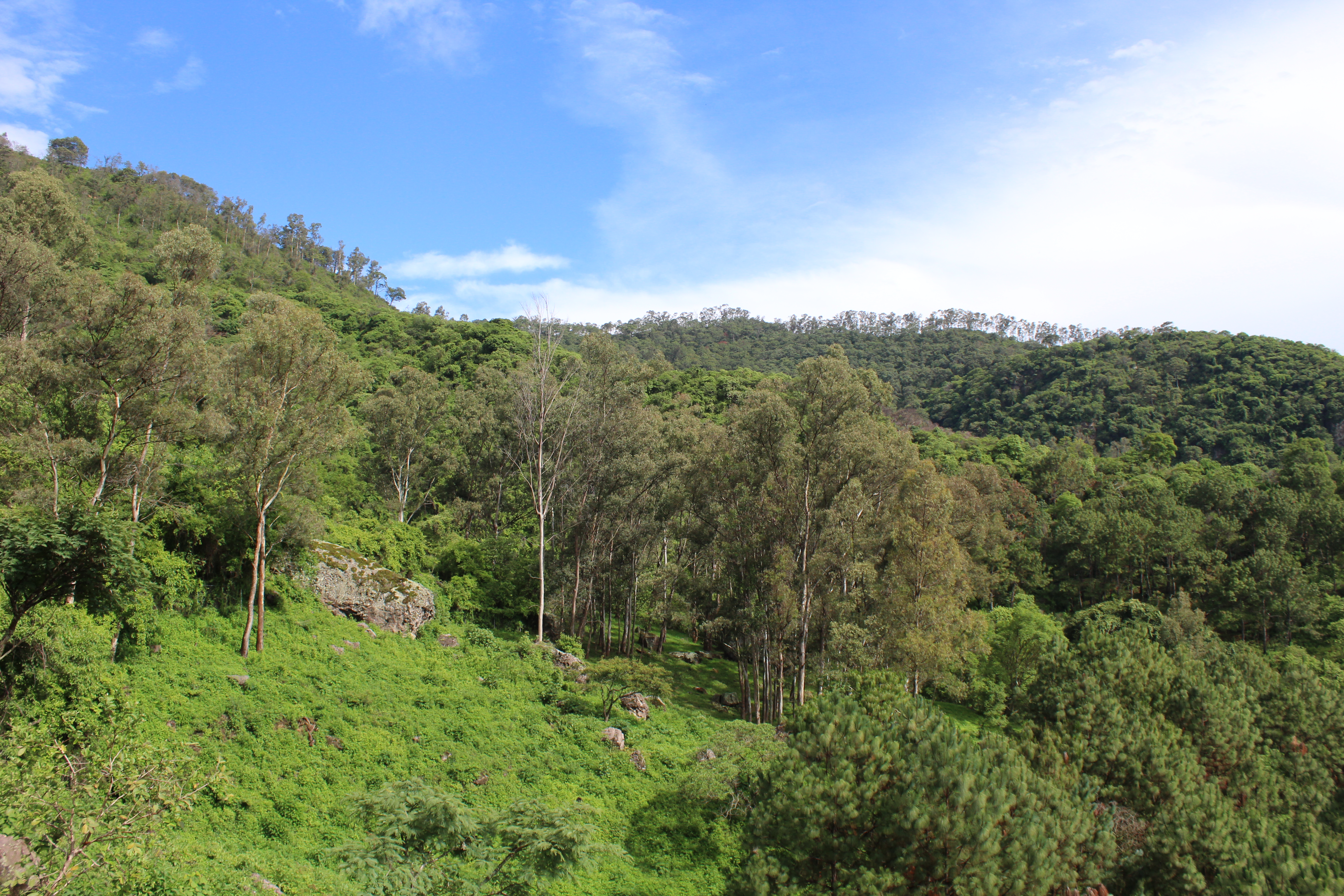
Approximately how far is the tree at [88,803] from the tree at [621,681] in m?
15.0

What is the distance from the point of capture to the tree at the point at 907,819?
40.0 ft

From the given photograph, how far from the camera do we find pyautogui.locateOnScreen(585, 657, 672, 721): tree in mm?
24781

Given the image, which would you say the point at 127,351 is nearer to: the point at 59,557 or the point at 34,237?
the point at 59,557

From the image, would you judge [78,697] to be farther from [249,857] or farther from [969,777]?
[969,777]

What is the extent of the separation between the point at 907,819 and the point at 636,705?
1524cm

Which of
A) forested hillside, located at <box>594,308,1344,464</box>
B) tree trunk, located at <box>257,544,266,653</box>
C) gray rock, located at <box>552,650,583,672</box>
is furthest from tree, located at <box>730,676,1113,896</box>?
forested hillside, located at <box>594,308,1344,464</box>

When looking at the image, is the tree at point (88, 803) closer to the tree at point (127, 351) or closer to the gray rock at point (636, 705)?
the tree at point (127, 351)

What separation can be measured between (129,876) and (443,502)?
127 ft

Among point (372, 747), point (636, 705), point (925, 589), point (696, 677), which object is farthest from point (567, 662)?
point (925, 589)

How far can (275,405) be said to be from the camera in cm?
2134

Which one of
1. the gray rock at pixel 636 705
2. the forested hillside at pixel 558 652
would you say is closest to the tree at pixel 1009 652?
the forested hillside at pixel 558 652

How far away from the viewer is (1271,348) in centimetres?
9656

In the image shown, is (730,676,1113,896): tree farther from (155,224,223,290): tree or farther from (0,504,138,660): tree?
(155,224,223,290): tree

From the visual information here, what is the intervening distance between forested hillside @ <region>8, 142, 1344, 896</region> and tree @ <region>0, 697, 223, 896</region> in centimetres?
11
